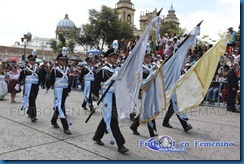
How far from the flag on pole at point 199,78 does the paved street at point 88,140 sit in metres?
0.83

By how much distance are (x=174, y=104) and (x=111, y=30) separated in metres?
35.8

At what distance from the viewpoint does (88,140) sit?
20.5 ft

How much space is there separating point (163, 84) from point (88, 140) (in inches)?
76.1

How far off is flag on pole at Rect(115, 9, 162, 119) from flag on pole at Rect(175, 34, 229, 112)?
1733mm

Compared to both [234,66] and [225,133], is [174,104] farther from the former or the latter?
[234,66]

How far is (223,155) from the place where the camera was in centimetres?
554

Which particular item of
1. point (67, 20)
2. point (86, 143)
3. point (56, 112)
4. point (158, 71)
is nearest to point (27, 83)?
point (56, 112)

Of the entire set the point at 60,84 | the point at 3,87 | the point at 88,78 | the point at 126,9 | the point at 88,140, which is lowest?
the point at 88,140

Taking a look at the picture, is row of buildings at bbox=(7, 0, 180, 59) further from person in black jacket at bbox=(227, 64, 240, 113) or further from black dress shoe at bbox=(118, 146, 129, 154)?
black dress shoe at bbox=(118, 146, 129, 154)

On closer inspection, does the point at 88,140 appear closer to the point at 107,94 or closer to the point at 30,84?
the point at 107,94

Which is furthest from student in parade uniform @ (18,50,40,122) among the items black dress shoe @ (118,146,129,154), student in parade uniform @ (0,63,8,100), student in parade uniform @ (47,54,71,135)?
student in parade uniform @ (0,63,8,100)

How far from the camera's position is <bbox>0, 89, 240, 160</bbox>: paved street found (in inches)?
207

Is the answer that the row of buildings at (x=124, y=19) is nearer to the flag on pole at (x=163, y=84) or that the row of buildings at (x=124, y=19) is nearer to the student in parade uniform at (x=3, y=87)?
the student in parade uniform at (x=3, y=87)

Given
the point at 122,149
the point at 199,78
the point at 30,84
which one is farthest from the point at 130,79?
the point at 30,84
